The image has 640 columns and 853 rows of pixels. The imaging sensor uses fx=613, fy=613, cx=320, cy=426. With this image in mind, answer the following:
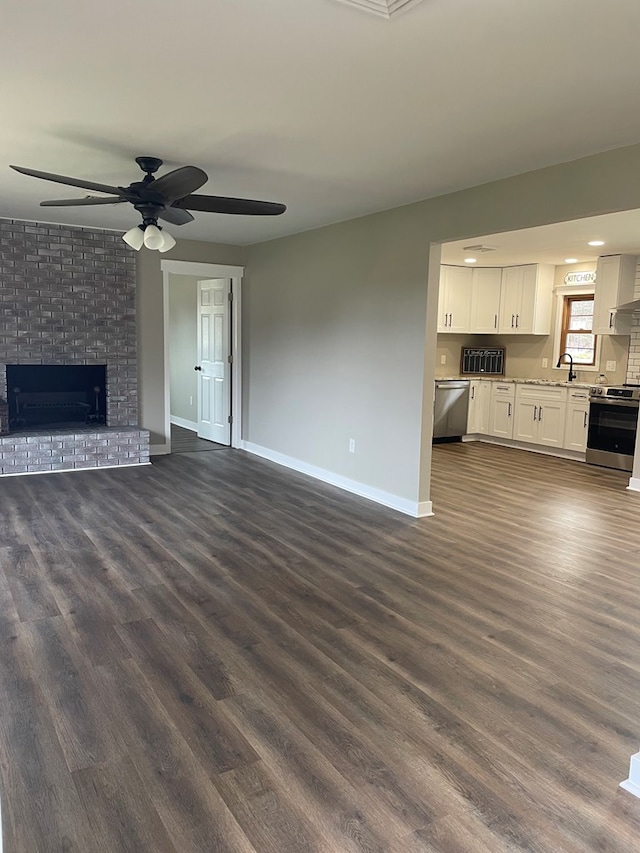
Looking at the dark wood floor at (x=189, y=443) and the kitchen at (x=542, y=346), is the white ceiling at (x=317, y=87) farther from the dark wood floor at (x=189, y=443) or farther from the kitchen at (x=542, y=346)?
the dark wood floor at (x=189, y=443)

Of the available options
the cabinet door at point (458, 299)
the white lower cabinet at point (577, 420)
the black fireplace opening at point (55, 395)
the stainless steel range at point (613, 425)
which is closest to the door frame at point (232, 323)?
the black fireplace opening at point (55, 395)

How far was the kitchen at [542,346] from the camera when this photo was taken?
6957mm

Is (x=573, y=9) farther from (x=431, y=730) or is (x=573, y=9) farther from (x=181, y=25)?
(x=431, y=730)

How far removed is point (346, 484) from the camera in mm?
5867

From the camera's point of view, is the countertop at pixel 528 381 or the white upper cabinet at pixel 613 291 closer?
the white upper cabinet at pixel 613 291

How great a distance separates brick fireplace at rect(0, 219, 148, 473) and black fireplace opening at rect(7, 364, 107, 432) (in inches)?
4.2

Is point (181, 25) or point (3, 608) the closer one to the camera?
point (181, 25)

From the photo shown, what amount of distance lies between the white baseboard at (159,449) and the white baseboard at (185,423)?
1577mm

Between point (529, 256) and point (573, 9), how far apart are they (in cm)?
586

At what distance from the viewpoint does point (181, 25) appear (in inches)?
85.7

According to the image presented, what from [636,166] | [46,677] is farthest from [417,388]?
[46,677]

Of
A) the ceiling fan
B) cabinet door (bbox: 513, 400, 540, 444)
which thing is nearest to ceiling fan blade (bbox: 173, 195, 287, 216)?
the ceiling fan

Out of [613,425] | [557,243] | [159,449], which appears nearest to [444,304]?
[557,243]

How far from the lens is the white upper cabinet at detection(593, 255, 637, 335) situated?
23.5 feet
